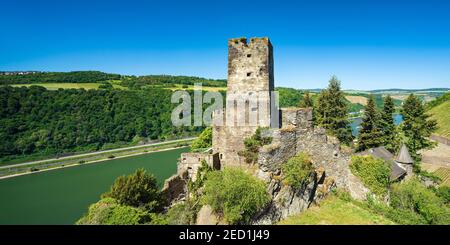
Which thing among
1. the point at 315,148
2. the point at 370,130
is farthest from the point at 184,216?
the point at 370,130

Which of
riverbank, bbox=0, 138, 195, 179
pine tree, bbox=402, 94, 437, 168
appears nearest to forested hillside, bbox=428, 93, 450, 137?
pine tree, bbox=402, 94, 437, 168

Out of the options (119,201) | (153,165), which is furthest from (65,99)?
(119,201)

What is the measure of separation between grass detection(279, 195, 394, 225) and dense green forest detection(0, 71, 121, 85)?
81.9 metres

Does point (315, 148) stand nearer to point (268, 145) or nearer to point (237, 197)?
point (268, 145)

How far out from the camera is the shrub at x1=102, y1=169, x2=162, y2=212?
14594mm

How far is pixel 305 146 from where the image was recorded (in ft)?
42.6

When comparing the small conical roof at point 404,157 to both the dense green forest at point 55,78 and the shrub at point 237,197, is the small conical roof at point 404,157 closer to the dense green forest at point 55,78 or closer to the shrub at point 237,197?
the shrub at point 237,197

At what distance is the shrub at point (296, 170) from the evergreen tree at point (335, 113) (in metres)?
14.9

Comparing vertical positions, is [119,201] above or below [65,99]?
below

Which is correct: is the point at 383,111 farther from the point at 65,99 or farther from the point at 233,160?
the point at 65,99

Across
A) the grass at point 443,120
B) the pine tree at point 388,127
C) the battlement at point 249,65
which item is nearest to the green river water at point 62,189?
the battlement at point 249,65
